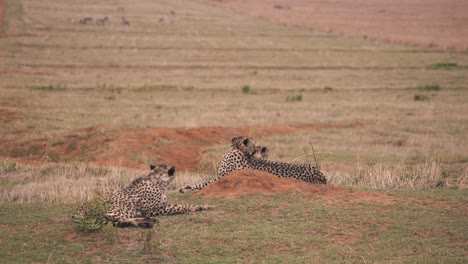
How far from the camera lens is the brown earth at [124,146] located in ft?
51.9

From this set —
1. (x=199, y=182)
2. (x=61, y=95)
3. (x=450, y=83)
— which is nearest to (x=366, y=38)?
(x=450, y=83)

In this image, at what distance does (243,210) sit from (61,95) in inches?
774

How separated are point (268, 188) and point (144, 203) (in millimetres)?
1994

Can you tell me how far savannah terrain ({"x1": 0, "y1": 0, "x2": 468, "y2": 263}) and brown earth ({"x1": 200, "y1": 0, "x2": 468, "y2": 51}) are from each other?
7706 mm

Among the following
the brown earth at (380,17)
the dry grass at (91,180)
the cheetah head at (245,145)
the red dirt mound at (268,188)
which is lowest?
the dry grass at (91,180)

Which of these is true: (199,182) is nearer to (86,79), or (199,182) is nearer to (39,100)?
(39,100)

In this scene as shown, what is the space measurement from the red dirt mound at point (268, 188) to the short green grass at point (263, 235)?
0.91 feet

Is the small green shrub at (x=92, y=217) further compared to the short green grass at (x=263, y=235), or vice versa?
the small green shrub at (x=92, y=217)

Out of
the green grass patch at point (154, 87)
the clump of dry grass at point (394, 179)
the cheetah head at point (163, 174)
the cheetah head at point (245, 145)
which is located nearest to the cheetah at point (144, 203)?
the cheetah head at point (163, 174)

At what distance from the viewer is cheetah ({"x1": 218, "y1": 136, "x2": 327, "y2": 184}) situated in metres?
10.7

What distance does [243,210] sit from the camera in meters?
8.70

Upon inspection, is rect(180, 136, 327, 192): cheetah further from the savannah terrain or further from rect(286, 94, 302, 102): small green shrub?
rect(286, 94, 302, 102): small green shrub

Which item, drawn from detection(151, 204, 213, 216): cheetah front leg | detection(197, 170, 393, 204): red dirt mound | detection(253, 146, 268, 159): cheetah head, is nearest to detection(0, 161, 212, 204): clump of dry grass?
detection(151, 204, 213, 216): cheetah front leg

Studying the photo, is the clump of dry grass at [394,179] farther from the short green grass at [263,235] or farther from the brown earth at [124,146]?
the brown earth at [124,146]
